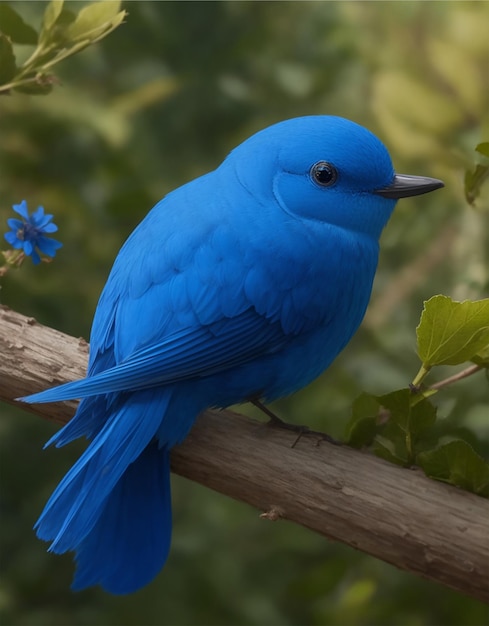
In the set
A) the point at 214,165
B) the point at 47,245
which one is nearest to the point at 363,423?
the point at 47,245

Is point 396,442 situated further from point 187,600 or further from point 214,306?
point 187,600

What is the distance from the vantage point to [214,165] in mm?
2141

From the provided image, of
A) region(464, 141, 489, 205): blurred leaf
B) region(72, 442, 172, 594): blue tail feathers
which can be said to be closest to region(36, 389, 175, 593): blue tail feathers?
region(72, 442, 172, 594): blue tail feathers

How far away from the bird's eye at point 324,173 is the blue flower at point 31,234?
1.30ft

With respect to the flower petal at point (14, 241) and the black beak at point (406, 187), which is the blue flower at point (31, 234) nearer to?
the flower petal at point (14, 241)

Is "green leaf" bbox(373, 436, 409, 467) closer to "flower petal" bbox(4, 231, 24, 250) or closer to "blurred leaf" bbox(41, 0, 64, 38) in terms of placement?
"flower petal" bbox(4, 231, 24, 250)

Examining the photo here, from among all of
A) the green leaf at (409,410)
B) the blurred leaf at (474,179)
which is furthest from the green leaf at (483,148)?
the green leaf at (409,410)

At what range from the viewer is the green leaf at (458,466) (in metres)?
1.37

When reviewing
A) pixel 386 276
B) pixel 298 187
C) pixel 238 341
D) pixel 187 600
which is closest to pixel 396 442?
pixel 238 341

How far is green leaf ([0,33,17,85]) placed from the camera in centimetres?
147

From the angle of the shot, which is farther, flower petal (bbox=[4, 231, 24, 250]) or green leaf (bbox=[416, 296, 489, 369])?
flower petal (bbox=[4, 231, 24, 250])

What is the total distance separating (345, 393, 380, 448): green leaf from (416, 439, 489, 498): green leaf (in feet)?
0.31

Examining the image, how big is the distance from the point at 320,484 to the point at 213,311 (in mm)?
287

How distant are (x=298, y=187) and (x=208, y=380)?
12.6 inches
